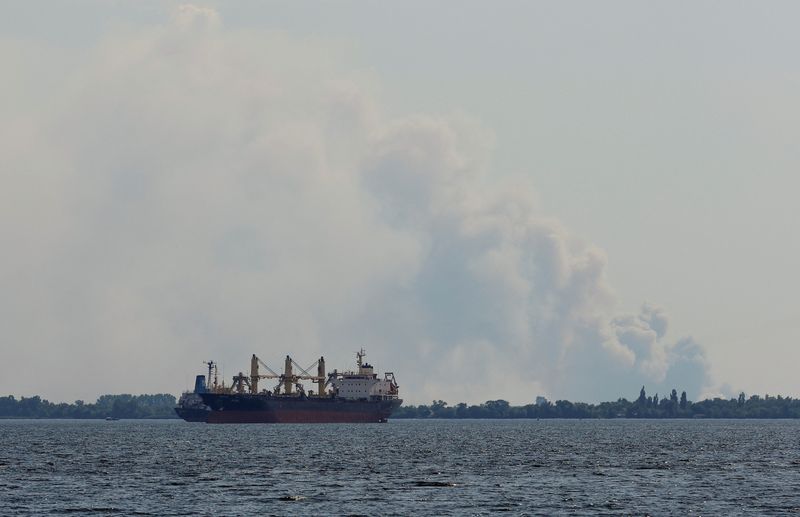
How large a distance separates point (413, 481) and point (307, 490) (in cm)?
1035

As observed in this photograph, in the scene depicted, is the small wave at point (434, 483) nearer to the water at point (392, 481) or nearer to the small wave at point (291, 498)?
the water at point (392, 481)

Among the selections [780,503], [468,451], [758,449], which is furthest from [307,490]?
[758,449]

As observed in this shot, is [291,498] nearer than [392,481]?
Yes

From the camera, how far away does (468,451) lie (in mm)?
136000

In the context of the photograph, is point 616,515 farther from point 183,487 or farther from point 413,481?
point 183,487

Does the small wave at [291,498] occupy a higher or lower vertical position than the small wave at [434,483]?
lower

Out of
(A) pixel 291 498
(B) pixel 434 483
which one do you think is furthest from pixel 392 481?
(A) pixel 291 498

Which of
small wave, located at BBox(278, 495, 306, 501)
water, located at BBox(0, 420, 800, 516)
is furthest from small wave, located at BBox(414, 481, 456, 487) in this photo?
small wave, located at BBox(278, 495, 306, 501)

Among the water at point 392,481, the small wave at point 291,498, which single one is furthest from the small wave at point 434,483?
the small wave at point 291,498

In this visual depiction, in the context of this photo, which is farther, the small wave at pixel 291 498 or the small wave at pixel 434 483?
the small wave at pixel 434 483

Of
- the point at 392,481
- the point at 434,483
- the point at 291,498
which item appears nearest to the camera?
the point at 291,498

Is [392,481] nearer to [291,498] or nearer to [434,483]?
[434,483]

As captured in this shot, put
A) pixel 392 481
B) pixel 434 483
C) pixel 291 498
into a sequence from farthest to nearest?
pixel 392 481 → pixel 434 483 → pixel 291 498

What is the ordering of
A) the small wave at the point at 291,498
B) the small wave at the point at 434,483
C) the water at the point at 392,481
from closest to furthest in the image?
the water at the point at 392,481 → the small wave at the point at 291,498 → the small wave at the point at 434,483
